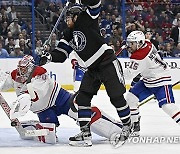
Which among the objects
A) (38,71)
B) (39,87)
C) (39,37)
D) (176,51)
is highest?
(38,71)

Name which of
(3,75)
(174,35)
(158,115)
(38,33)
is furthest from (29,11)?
(3,75)

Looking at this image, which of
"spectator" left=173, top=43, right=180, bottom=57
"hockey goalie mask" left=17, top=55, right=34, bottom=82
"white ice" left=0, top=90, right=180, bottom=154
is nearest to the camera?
"white ice" left=0, top=90, right=180, bottom=154

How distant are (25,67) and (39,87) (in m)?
0.21

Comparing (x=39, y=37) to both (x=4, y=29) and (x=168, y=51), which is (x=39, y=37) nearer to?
(x=4, y=29)

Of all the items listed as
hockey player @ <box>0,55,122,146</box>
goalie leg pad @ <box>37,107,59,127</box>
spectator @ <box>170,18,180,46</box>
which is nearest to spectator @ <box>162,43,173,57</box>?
spectator @ <box>170,18,180,46</box>

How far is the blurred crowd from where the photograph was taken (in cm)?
1089

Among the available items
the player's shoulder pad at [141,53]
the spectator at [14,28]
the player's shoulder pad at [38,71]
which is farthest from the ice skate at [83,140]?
the spectator at [14,28]

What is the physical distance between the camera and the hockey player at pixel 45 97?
5336mm

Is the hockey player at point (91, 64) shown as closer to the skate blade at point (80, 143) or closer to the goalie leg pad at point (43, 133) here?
the skate blade at point (80, 143)

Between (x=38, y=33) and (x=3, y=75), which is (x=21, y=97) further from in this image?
(x=38, y=33)

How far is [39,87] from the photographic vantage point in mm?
5344

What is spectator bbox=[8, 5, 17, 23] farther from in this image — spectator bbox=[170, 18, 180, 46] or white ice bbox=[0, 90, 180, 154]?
white ice bbox=[0, 90, 180, 154]

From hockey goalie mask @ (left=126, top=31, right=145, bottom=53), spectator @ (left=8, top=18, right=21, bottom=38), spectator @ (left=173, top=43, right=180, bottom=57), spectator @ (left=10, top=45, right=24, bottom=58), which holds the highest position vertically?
hockey goalie mask @ (left=126, top=31, right=145, bottom=53)

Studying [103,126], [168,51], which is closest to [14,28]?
[168,51]
